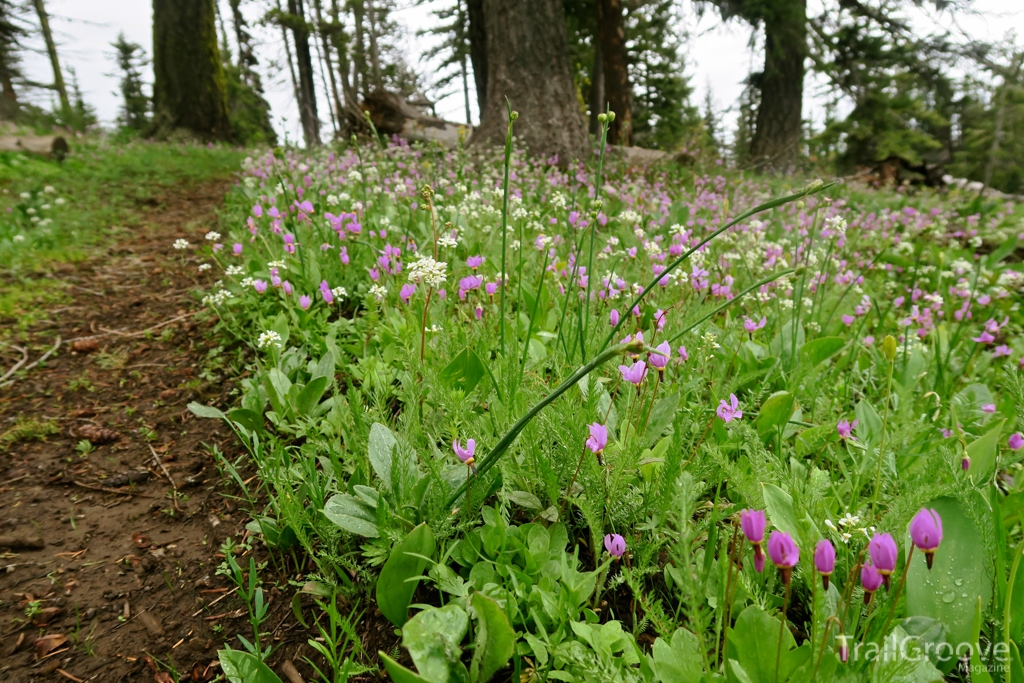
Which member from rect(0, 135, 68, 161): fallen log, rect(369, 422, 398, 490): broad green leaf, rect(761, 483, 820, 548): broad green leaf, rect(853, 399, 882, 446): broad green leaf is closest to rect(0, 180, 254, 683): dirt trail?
rect(369, 422, 398, 490): broad green leaf

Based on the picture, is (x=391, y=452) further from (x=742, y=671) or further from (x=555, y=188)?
(x=555, y=188)

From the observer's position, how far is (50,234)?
13.5ft

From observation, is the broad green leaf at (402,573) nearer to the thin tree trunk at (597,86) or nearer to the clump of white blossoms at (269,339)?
the clump of white blossoms at (269,339)

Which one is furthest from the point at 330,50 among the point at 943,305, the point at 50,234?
the point at 943,305

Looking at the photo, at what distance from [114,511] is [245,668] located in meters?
0.91

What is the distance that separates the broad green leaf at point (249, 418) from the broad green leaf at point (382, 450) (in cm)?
66

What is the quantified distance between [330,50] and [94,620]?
25.9 meters

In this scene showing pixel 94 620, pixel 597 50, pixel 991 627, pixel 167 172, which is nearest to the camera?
pixel 991 627

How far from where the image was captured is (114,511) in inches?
61.4

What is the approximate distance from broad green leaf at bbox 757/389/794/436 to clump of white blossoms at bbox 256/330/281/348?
1.54 meters

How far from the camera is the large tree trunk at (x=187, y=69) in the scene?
10.6 m

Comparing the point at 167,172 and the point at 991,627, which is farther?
the point at 167,172

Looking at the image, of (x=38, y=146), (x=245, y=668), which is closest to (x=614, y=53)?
(x=38, y=146)


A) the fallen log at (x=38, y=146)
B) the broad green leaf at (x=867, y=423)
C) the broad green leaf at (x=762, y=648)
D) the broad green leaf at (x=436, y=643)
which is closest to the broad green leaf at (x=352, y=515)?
the broad green leaf at (x=436, y=643)
